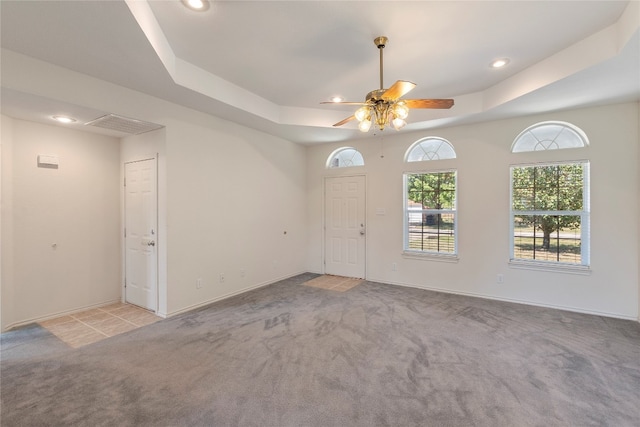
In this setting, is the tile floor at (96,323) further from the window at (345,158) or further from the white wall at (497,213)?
the window at (345,158)

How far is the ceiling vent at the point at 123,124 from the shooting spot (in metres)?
3.42

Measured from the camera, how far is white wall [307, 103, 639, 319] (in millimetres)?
3699

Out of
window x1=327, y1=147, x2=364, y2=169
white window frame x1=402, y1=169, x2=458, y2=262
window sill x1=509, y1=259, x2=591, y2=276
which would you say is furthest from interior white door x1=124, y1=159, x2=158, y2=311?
window sill x1=509, y1=259, x2=591, y2=276

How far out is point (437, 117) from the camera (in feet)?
14.3

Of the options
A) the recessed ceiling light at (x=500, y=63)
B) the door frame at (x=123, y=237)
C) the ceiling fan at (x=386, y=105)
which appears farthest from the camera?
the door frame at (x=123, y=237)

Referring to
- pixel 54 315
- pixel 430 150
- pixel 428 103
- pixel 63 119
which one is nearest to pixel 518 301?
pixel 430 150

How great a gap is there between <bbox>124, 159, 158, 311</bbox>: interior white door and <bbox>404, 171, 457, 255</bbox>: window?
393 centimetres

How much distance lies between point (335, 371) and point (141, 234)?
10.5 feet

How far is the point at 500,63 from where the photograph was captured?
323 centimetres

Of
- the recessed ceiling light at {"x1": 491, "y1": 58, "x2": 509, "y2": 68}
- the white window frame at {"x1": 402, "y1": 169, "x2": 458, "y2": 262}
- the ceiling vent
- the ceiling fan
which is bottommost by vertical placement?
the white window frame at {"x1": 402, "y1": 169, "x2": 458, "y2": 262}

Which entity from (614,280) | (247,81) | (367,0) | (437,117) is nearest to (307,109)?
(247,81)

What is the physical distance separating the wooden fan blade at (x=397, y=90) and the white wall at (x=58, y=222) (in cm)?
400

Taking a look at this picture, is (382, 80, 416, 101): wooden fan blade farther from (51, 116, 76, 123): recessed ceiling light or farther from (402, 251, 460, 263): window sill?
(51, 116, 76, 123): recessed ceiling light

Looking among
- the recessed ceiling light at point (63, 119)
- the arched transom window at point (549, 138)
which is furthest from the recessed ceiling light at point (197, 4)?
the arched transom window at point (549, 138)
